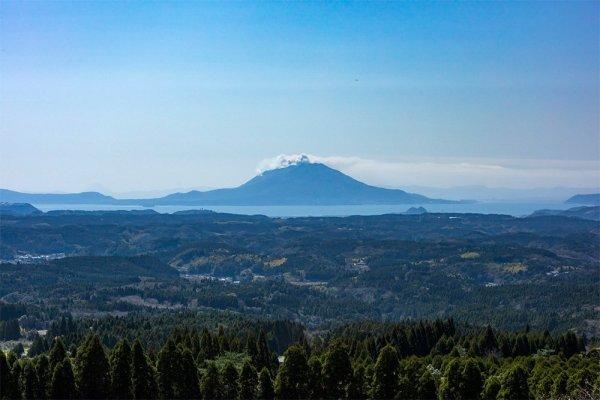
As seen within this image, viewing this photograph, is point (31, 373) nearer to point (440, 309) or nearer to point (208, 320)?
point (208, 320)

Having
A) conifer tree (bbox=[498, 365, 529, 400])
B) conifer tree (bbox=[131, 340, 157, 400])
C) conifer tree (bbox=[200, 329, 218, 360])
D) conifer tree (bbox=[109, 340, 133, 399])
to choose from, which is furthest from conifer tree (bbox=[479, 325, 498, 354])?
conifer tree (bbox=[109, 340, 133, 399])

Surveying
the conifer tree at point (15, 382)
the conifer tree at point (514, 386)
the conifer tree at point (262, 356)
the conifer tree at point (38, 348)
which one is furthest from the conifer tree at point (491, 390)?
the conifer tree at point (38, 348)

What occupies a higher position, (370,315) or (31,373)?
(31,373)

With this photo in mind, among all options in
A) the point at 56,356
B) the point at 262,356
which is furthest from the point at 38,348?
the point at 56,356

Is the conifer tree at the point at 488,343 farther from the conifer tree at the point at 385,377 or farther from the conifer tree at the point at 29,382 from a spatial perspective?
the conifer tree at the point at 29,382

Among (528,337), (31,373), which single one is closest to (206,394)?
(31,373)
